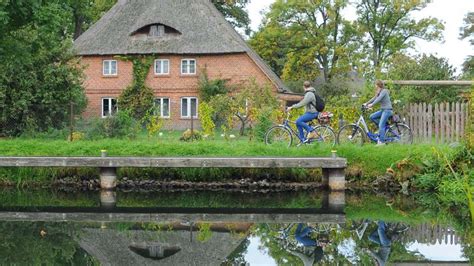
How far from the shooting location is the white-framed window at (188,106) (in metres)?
41.1

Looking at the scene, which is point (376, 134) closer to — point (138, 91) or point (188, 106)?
point (188, 106)

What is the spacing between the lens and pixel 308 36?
48094 mm

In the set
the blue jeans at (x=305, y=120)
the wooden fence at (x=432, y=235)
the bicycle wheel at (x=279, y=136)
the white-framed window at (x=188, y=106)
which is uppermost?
the white-framed window at (x=188, y=106)

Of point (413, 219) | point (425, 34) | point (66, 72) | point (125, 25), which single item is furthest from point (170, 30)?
point (413, 219)

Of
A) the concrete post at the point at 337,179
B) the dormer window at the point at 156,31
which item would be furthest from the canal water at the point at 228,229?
the dormer window at the point at 156,31

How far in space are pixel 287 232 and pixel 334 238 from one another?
3.12 feet

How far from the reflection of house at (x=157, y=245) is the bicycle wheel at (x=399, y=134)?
27.6 ft

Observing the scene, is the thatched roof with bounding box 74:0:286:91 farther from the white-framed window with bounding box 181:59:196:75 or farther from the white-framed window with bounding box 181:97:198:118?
the white-framed window with bounding box 181:97:198:118

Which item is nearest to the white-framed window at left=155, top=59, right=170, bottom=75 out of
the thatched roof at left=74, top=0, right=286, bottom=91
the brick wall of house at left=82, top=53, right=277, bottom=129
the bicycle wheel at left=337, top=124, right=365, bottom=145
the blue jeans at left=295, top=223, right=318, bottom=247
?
the brick wall of house at left=82, top=53, right=277, bottom=129

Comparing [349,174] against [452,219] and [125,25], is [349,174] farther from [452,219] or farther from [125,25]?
[125,25]

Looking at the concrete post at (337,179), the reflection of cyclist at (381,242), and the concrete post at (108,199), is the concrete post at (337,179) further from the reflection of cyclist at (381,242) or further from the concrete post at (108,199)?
the concrete post at (108,199)

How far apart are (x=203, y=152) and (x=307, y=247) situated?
329 inches

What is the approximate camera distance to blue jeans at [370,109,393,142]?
1800cm

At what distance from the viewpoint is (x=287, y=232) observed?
1149 centimetres
